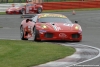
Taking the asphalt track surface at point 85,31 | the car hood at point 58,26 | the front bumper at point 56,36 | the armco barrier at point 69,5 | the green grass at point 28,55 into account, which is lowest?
the armco barrier at point 69,5

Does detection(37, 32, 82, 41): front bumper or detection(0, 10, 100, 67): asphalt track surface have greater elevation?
detection(37, 32, 82, 41): front bumper

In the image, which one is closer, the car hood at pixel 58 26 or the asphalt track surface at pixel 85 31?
the asphalt track surface at pixel 85 31

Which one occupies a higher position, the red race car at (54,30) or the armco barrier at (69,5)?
the red race car at (54,30)

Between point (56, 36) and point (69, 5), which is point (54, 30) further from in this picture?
point (69, 5)

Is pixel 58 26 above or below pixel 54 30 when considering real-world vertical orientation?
above

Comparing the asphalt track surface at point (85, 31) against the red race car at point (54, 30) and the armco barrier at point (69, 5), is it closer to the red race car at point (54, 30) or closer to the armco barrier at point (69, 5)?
the red race car at point (54, 30)

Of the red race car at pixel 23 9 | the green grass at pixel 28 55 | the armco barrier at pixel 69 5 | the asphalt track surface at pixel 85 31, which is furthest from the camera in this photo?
the armco barrier at pixel 69 5

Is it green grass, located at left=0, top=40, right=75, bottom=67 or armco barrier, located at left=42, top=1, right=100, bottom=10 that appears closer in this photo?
green grass, located at left=0, top=40, right=75, bottom=67

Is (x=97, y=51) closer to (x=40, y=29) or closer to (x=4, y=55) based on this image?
(x=4, y=55)

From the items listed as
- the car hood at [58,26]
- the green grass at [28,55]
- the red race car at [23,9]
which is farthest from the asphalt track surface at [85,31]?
the red race car at [23,9]

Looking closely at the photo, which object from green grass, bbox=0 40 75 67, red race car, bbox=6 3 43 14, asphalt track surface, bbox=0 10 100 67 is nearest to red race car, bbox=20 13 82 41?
asphalt track surface, bbox=0 10 100 67

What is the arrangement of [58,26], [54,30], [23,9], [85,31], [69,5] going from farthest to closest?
[69,5], [23,9], [85,31], [58,26], [54,30]

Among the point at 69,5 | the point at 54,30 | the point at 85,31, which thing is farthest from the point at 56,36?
the point at 69,5

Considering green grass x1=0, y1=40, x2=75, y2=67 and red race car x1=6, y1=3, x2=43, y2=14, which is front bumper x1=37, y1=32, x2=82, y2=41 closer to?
green grass x1=0, y1=40, x2=75, y2=67
